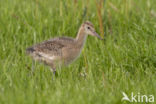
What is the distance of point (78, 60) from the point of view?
7207 mm

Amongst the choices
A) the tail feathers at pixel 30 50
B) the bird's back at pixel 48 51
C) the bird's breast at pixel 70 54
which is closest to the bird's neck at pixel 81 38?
the bird's breast at pixel 70 54

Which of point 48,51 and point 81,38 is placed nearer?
point 48,51

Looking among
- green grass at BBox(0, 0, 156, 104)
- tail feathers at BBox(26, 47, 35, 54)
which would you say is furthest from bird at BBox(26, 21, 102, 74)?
green grass at BBox(0, 0, 156, 104)

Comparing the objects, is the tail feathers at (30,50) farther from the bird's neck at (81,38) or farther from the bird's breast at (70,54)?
the bird's neck at (81,38)

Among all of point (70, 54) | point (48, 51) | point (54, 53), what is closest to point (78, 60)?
point (70, 54)

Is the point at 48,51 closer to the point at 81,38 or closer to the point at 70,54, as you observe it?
the point at 70,54

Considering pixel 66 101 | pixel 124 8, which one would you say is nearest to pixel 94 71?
pixel 66 101

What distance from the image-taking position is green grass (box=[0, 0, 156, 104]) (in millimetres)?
5004

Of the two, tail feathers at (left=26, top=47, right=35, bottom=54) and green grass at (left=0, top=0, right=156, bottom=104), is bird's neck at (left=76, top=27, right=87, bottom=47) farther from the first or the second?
tail feathers at (left=26, top=47, right=35, bottom=54)

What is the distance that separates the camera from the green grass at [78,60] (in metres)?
5.00

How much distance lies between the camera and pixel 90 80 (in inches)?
226

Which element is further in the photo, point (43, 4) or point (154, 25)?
point (43, 4)

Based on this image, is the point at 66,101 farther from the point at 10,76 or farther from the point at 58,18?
the point at 58,18

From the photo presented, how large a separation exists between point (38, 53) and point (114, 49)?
1.35m
